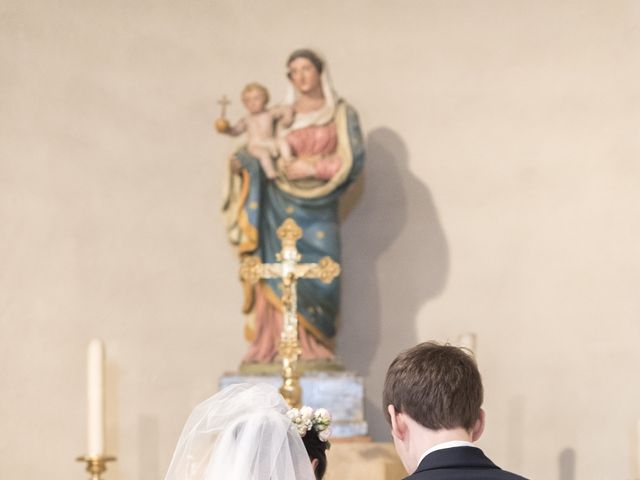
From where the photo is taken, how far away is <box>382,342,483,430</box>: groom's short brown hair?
2695mm

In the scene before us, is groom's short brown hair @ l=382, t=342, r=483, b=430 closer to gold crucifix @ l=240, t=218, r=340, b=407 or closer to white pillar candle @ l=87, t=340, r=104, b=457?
gold crucifix @ l=240, t=218, r=340, b=407

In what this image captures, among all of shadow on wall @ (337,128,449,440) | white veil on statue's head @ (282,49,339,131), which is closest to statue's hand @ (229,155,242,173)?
white veil on statue's head @ (282,49,339,131)

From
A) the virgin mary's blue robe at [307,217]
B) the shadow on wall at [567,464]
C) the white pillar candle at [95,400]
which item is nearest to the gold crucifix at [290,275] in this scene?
the virgin mary's blue robe at [307,217]

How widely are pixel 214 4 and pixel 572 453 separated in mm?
3001

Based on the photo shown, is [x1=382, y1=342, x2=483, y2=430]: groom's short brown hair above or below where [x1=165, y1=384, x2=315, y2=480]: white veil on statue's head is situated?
above

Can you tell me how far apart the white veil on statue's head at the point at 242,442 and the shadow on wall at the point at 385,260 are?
350cm

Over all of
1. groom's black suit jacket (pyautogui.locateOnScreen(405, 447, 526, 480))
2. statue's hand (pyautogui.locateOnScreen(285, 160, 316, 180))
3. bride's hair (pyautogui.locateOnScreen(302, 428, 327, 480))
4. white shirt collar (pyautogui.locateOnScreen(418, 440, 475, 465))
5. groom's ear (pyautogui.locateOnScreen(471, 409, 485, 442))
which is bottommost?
bride's hair (pyautogui.locateOnScreen(302, 428, 327, 480))

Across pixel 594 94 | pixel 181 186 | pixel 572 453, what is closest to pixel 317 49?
pixel 181 186

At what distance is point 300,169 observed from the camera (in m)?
5.89

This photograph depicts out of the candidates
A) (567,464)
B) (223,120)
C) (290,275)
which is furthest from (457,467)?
(567,464)

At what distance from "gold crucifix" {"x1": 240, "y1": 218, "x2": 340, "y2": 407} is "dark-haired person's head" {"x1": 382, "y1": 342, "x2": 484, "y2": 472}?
2.29 meters

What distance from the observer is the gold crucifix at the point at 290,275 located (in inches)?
199

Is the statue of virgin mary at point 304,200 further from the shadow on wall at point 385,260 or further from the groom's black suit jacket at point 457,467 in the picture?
the groom's black suit jacket at point 457,467

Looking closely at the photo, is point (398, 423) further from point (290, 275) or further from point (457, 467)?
A: point (290, 275)
